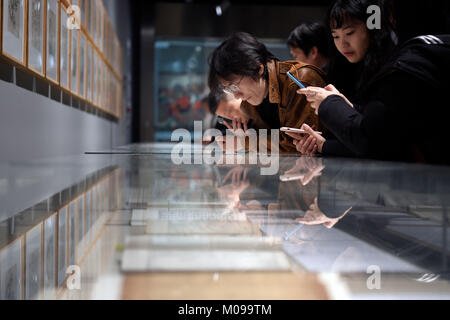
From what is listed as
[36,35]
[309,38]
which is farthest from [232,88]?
[36,35]

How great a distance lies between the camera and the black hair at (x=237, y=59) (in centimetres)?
203

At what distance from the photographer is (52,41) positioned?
2855 millimetres

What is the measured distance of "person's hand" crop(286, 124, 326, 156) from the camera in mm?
2010

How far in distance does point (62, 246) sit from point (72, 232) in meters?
0.05

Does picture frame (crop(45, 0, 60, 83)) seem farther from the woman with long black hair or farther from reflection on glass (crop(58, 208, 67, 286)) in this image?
reflection on glass (crop(58, 208, 67, 286))

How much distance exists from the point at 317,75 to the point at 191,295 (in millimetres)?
1919

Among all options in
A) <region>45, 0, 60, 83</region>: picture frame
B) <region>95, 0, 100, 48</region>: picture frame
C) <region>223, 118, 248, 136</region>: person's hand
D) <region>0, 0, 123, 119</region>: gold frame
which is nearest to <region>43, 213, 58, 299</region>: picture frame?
<region>0, 0, 123, 119</region>: gold frame

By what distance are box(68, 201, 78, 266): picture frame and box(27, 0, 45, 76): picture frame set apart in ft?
6.61

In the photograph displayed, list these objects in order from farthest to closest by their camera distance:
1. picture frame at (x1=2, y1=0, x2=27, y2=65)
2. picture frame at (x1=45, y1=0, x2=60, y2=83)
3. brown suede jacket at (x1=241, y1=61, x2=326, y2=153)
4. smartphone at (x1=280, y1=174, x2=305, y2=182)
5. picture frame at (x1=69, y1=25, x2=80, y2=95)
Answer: picture frame at (x1=69, y1=25, x2=80, y2=95)
picture frame at (x1=45, y1=0, x2=60, y2=83)
brown suede jacket at (x1=241, y1=61, x2=326, y2=153)
picture frame at (x1=2, y1=0, x2=27, y2=65)
smartphone at (x1=280, y1=174, x2=305, y2=182)

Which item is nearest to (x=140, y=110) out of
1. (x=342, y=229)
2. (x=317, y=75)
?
(x=317, y=75)

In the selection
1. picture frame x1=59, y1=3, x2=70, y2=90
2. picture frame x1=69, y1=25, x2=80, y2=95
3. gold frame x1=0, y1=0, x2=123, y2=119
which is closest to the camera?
gold frame x1=0, y1=0, x2=123, y2=119

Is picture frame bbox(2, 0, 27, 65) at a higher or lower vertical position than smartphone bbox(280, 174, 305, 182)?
higher

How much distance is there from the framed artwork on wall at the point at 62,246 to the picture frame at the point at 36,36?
2068 millimetres
